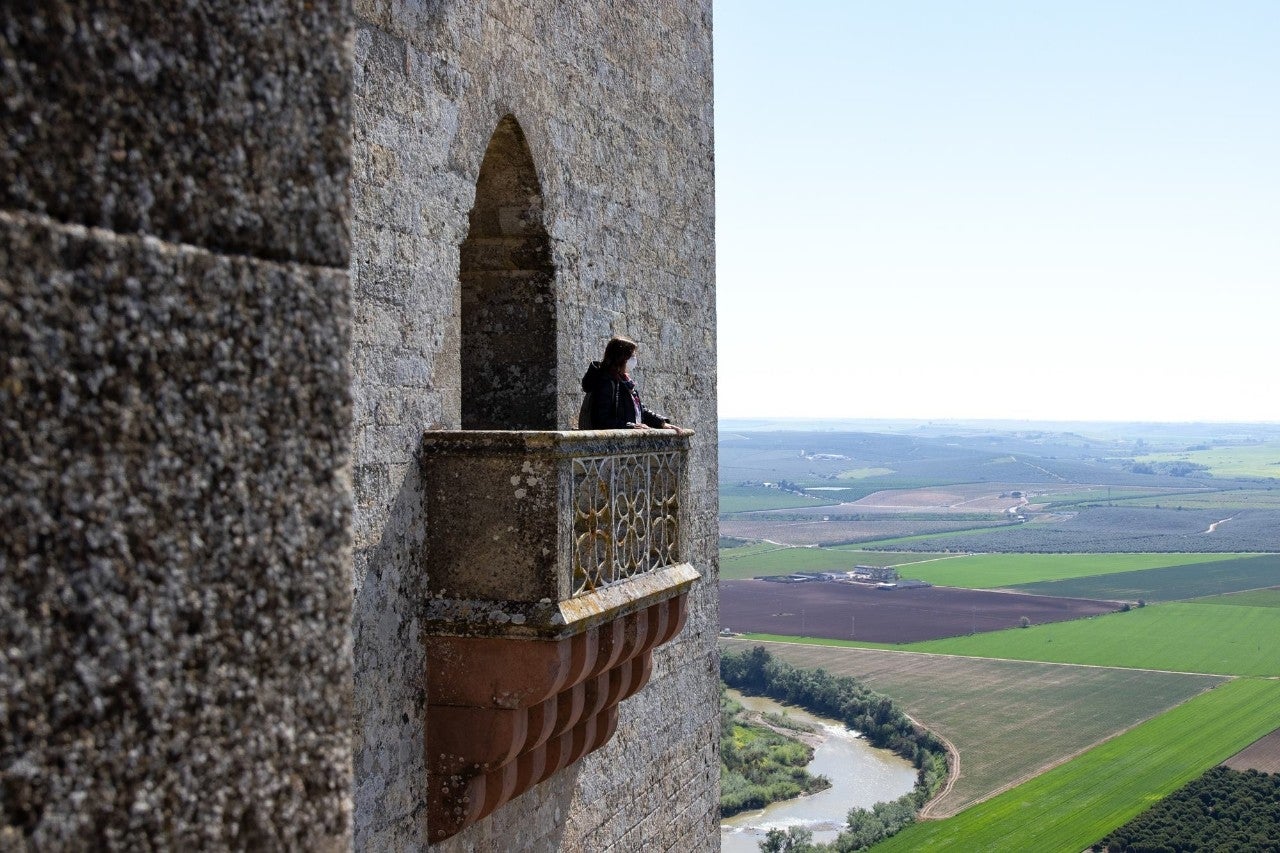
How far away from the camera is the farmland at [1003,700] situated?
173 feet

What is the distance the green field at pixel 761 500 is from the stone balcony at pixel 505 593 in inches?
5822

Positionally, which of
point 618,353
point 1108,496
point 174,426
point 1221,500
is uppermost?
point 618,353

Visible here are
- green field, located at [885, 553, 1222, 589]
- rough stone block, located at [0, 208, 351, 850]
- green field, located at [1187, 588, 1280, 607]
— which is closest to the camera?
rough stone block, located at [0, 208, 351, 850]

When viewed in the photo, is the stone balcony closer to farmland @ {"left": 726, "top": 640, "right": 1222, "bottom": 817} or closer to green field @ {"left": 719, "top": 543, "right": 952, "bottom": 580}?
farmland @ {"left": 726, "top": 640, "right": 1222, "bottom": 817}

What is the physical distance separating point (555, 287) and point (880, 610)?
77800 millimetres

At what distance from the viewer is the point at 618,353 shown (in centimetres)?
592

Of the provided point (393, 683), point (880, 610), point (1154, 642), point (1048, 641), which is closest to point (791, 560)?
point (880, 610)

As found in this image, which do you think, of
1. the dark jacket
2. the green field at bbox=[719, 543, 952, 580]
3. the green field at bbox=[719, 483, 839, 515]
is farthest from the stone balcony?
the green field at bbox=[719, 483, 839, 515]

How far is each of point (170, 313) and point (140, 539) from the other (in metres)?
0.21

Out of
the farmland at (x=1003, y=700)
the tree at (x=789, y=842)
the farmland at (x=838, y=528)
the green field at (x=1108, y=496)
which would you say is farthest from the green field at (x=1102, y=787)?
the green field at (x=1108, y=496)

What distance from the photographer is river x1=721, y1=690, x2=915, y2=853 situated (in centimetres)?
4663

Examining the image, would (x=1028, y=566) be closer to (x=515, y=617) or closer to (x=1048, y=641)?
(x=1048, y=641)

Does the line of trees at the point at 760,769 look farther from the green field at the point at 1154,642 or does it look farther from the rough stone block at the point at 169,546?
the rough stone block at the point at 169,546

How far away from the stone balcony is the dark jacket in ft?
1.54
